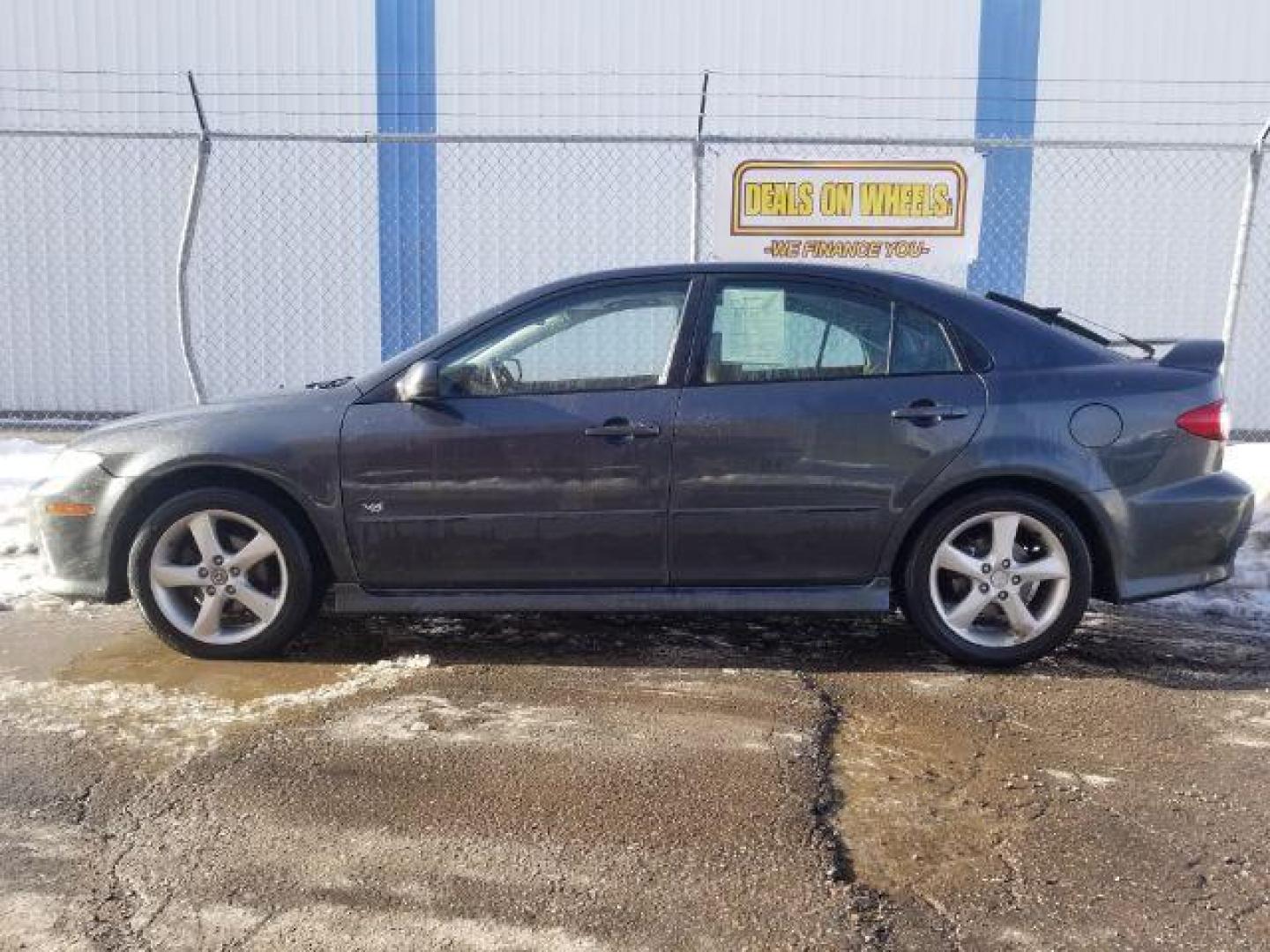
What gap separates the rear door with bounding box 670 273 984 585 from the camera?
418cm

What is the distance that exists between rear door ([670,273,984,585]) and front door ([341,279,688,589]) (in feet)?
0.43

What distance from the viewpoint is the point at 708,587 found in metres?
4.29

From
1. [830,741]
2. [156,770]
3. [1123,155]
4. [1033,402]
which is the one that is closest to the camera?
[156,770]

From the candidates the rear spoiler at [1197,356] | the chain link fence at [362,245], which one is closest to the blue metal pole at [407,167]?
the chain link fence at [362,245]

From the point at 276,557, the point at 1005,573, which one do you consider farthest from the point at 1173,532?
the point at 276,557

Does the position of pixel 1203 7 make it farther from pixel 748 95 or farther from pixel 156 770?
pixel 156 770

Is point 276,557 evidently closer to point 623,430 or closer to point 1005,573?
point 623,430

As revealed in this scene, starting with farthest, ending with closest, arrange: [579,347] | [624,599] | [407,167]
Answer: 1. [407,167]
2. [579,347]
3. [624,599]

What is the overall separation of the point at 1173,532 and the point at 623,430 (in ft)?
6.93

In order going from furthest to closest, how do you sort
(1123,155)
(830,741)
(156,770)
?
1. (1123,155)
2. (830,741)
3. (156,770)

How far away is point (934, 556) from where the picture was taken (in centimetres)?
426

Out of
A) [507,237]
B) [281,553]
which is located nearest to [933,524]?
[281,553]

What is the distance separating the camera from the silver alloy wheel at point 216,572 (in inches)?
170

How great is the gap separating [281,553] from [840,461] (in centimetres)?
216
